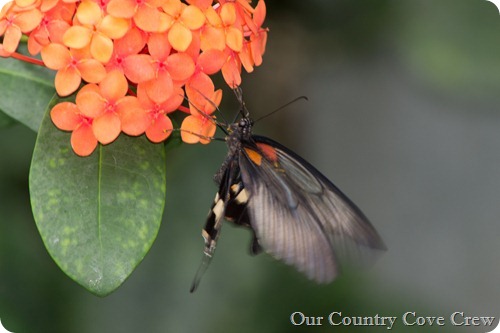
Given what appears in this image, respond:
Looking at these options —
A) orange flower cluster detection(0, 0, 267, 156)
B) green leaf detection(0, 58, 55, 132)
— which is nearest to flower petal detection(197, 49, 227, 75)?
orange flower cluster detection(0, 0, 267, 156)

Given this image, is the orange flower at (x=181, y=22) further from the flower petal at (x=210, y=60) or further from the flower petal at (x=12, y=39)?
the flower petal at (x=12, y=39)

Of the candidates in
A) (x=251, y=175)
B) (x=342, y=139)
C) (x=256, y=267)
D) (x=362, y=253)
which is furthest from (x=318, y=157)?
(x=362, y=253)

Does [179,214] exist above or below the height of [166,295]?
above

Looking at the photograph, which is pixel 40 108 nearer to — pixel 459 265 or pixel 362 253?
pixel 362 253

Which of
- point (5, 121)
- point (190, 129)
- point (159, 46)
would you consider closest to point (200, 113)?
point (190, 129)

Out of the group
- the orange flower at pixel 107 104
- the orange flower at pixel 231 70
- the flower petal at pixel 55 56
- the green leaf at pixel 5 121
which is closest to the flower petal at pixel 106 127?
the orange flower at pixel 107 104

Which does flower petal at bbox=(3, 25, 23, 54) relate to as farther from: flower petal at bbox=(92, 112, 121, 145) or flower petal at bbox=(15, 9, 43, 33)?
flower petal at bbox=(92, 112, 121, 145)
